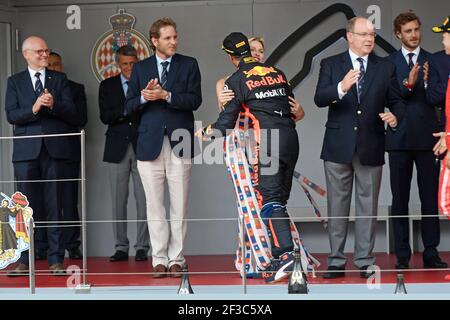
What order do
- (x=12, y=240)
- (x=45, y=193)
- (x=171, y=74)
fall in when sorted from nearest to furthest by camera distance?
(x=12, y=240) → (x=171, y=74) → (x=45, y=193)

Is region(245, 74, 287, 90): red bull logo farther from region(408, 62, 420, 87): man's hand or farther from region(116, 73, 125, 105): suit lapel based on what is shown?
region(116, 73, 125, 105): suit lapel

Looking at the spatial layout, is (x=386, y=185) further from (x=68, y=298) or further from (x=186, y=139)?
(x=68, y=298)

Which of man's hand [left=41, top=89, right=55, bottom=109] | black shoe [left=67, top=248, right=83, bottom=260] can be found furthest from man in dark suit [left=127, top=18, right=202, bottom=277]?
black shoe [left=67, top=248, right=83, bottom=260]

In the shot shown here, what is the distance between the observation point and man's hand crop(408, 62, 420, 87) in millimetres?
7051

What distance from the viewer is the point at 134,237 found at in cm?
880

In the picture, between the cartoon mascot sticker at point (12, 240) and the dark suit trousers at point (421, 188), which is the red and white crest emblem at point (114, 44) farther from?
the cartoon mascot sticker at point (12, 240)

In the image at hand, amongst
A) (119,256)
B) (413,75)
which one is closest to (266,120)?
(413,75)

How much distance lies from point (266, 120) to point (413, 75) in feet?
3.72

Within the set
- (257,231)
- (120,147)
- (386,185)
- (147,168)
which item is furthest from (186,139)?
(386,185)

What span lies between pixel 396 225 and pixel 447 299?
2065mm

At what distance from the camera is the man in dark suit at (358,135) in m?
6.81

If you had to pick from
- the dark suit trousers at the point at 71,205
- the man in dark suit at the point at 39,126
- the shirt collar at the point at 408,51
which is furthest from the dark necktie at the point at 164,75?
the shirt collar at the point at 408,51

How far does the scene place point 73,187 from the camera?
8.52 m

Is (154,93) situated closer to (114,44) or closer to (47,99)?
(47,99)
